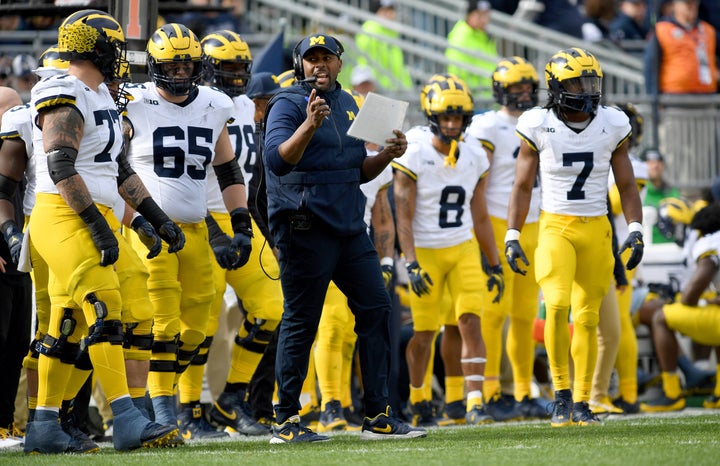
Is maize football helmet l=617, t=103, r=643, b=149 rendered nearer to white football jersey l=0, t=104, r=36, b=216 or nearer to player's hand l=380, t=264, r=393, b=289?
player's hand l=380, t=264, r=393, b=289

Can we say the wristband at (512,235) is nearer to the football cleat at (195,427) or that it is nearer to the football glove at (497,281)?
the football glove at (497,281)

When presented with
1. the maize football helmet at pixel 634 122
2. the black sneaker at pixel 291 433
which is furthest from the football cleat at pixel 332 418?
the maize football helmet at pixel 634 122

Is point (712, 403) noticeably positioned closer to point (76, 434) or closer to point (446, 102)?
point (446, 102)

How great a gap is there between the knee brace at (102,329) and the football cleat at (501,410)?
11.4 feet

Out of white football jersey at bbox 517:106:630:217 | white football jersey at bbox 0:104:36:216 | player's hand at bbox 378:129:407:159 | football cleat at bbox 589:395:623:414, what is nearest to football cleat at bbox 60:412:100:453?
white football jersey at bbox 0:104:36:216

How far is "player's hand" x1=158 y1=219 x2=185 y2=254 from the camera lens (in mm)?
7000

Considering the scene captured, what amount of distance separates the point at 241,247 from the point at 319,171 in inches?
34.0

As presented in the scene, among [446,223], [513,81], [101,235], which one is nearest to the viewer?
[101,235]

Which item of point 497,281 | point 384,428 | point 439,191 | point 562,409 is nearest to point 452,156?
point 439,191

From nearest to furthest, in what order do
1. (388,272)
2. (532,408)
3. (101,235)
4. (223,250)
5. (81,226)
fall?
(101,235)
(81,226)
(223,250)
(388,272)
(532,408)

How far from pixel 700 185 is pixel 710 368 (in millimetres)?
3056

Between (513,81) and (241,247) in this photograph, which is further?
(513,81)

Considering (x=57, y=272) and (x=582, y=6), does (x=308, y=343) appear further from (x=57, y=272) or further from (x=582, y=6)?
(x=582, y=6)

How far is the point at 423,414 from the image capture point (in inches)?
375
